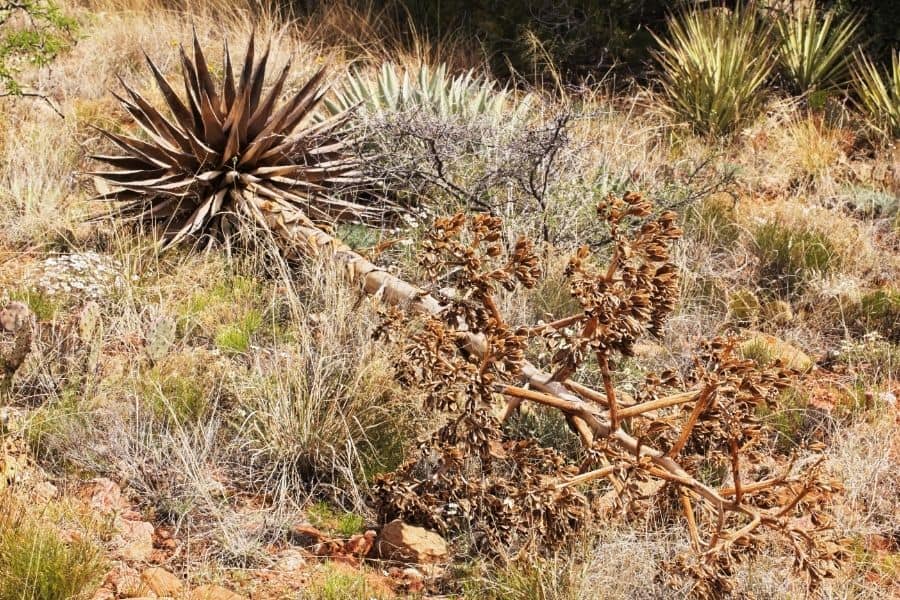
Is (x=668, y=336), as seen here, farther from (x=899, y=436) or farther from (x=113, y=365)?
(x=113, y=365)

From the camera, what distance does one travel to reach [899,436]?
5.01 metres

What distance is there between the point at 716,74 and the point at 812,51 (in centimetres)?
138

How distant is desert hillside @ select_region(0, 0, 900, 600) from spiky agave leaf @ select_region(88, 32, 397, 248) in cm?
3

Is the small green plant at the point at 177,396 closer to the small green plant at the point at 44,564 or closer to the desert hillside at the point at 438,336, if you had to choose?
the desert hillside at the point at 438,336

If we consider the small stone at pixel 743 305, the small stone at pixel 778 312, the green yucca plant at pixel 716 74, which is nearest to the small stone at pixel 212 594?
the small stone at pixel 743 305

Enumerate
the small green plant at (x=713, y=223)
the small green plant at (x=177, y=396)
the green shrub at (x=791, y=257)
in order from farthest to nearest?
the small green plant at (x=713, y=223) < the green shrub at (x=791, y=257) < the small green plant at (x=177, y=396)

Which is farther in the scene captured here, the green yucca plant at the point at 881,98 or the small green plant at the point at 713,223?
the green yucca plant at the point at 881,98

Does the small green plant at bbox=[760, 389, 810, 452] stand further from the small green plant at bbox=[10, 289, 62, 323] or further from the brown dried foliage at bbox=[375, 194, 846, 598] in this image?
the small green plant at bbox=[10, 289, 62, 323]

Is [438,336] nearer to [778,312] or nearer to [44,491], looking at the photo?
[44,491]

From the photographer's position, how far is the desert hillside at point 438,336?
3.69 metres

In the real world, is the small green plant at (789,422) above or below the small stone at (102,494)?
below

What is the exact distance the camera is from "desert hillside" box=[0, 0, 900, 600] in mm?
3688


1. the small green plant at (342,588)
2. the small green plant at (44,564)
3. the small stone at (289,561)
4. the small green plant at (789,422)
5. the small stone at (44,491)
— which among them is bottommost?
the small green plant at (789,422)

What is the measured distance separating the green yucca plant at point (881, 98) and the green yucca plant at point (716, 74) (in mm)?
899
